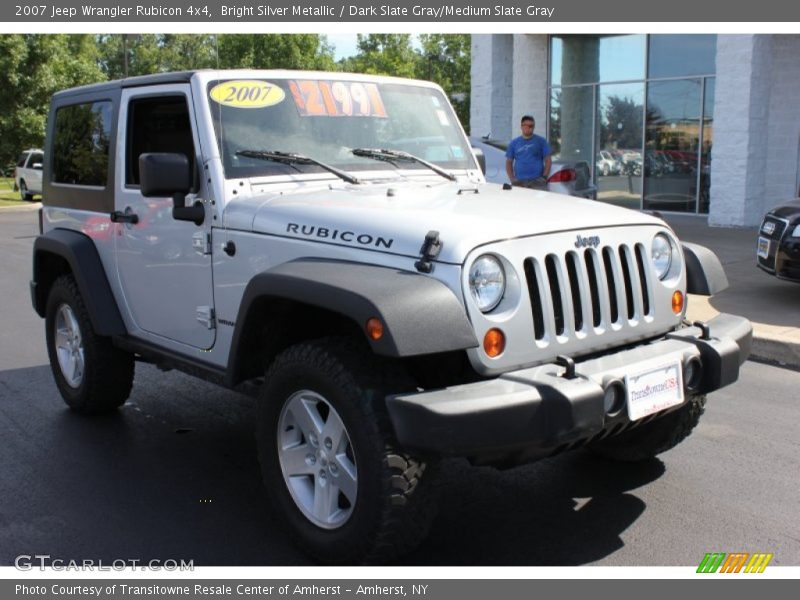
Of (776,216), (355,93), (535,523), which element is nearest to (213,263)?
(355,93)

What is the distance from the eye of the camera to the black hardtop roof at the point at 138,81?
446 cm

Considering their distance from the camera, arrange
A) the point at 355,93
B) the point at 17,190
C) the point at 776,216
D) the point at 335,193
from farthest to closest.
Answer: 1. the point at 17,190
2. the point at 776,216
3. the point at 355,93
4. the point at 335,193

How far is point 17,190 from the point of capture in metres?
29.6

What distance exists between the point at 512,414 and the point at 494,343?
336 mm

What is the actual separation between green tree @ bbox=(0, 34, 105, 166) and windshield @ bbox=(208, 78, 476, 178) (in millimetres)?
29942

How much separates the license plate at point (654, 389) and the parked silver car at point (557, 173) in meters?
8.54

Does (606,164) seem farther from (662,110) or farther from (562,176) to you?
(562,176)

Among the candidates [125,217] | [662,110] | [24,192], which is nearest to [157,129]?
[125,217]

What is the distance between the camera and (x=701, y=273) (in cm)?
414

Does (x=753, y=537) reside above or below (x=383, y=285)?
below

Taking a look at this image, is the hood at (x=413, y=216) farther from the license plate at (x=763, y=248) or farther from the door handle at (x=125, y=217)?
the license plate at (x=763, y=248)

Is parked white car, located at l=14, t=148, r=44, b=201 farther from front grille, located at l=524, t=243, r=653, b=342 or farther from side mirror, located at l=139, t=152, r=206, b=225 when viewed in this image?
front grille, located at l=524, t=243, r=653, b=342

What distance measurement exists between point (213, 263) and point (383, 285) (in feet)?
4.29
